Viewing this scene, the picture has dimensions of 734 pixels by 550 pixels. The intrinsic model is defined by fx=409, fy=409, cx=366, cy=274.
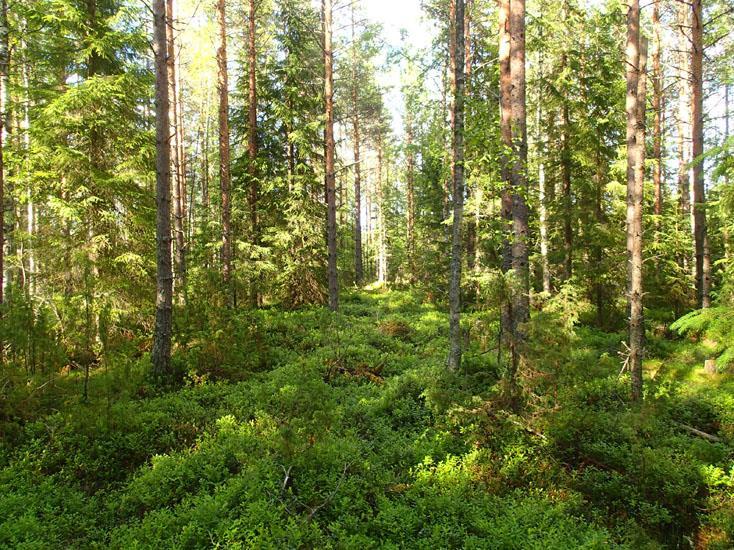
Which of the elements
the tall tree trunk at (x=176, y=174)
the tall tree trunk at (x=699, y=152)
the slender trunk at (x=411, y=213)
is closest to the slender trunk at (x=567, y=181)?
the tall tree trunk at (x=699, y=152)

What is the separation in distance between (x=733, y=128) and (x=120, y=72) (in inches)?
1647

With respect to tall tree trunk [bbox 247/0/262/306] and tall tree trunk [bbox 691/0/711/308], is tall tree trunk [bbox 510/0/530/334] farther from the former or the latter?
tall tree trunk [bbox 247/0/262/306]

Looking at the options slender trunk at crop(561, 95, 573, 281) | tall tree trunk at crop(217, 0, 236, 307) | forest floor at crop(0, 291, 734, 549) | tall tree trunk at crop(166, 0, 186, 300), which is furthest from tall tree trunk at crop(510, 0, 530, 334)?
tall tree trunk at crop(217, 0, 236, 307)

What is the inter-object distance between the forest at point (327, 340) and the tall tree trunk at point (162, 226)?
0.05 metres

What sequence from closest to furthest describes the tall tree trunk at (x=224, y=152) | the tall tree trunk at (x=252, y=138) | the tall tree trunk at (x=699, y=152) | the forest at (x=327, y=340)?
the forest at (x=327, y=340), the tall tree trunk at (x=699, y=152), the tall tree trunk at (x=224, y=152), the tall tree trunk at (x=252, y=138)

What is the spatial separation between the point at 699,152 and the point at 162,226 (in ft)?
49.3

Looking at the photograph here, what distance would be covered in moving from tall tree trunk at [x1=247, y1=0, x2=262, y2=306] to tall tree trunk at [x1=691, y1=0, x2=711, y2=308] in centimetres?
1455

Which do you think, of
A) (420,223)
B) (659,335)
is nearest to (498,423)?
(659,335)

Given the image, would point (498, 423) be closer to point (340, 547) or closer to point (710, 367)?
point (340, 547)

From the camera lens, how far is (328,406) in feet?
21.5

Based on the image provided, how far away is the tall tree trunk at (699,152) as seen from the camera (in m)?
11.3

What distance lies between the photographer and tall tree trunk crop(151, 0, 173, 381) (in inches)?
343

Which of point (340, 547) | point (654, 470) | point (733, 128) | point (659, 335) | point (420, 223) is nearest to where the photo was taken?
point (340, 547)

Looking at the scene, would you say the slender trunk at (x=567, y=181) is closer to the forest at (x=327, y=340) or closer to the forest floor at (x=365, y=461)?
the forest at (x=327, y=340)
